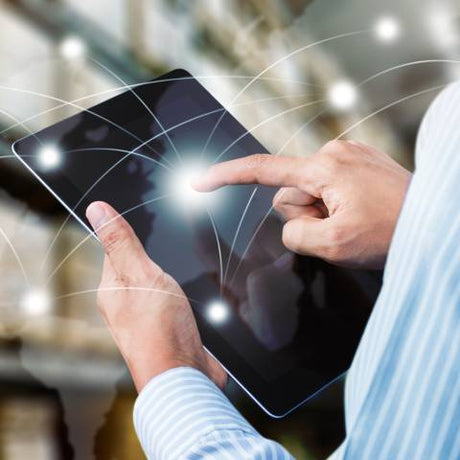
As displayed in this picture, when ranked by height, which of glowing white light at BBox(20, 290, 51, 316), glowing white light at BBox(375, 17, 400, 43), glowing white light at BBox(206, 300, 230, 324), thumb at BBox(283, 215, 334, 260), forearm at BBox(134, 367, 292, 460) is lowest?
forearm at BBox(134, 367, 292, 460)

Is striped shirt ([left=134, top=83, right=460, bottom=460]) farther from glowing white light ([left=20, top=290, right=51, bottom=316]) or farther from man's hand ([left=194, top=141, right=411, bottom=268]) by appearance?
glowing white light ([left=20, top=290, right=51, bottom=316])

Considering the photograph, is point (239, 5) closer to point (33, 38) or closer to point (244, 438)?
point (33, 38)

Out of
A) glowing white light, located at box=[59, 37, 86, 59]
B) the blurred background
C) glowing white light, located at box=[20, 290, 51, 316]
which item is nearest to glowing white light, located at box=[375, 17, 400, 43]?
the blurred background

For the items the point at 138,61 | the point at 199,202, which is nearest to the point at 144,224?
the point at 199,202

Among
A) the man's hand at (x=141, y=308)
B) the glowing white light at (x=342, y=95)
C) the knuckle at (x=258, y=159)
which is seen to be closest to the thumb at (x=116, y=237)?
the man's hand at (x=141, y=308)

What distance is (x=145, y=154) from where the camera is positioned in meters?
0.52

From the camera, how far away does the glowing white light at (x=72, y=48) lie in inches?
22.2

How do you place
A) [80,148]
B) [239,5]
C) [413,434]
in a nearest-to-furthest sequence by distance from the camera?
[413,434], [80,148], [239,5]

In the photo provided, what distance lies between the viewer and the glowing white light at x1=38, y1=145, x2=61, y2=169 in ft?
1.61

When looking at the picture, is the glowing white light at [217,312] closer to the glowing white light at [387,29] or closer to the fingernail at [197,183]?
the fingernail at [197,183]

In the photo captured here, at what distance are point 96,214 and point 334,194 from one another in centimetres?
17

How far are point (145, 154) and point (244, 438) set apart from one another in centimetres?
23

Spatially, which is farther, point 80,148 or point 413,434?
point 80,148

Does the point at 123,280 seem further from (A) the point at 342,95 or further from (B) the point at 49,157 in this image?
(A) the point at 342,95
